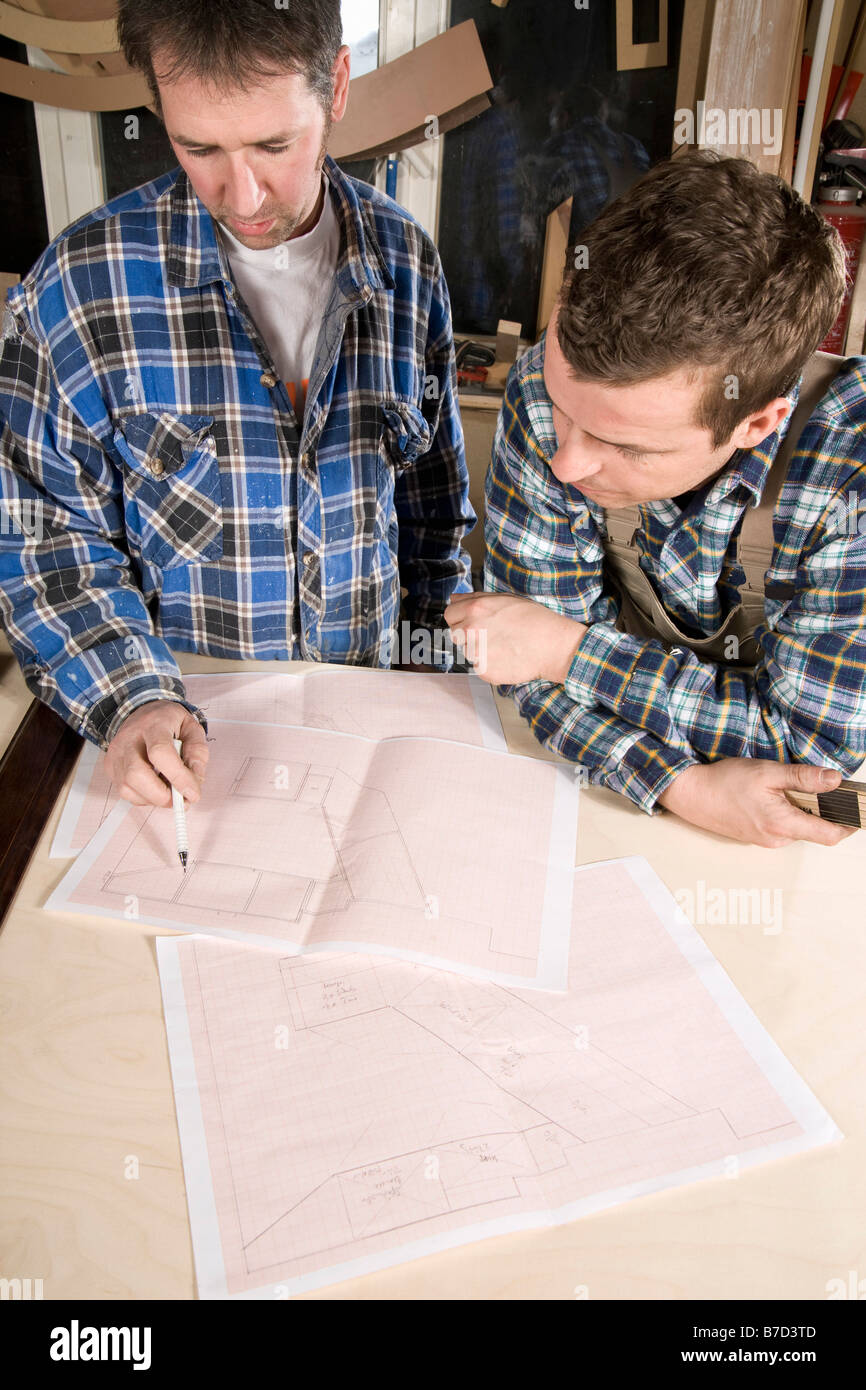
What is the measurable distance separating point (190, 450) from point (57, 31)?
1539 millimetres

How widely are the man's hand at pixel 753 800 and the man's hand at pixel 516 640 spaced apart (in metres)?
0.22

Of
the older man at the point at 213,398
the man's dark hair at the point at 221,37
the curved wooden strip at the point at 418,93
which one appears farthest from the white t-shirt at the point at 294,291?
the curved wooden strip at the point at 418,93

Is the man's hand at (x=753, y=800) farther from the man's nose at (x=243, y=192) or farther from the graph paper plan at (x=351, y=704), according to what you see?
the man's nose at (x=243, y=192)

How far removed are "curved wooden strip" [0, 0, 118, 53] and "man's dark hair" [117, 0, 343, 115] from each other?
Result: 1361mm

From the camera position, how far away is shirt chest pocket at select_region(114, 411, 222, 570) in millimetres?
1274

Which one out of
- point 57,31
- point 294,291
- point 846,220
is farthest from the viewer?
point 846,220

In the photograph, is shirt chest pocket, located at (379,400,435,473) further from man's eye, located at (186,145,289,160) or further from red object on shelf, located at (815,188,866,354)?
red object on shelf, located at (815,188,866,354)


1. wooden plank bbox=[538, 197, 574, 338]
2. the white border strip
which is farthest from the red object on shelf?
the white border strip

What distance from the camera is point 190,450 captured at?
131 cm

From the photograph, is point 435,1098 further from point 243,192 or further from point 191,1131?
point 243,192

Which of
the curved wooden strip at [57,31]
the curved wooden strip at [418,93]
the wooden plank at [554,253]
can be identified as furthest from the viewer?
the wooden plank at [554,253]

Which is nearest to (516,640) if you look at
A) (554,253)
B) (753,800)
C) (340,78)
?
(753,800)

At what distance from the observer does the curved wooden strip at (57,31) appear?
84.3 inches

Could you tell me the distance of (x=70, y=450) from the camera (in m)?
1.23
